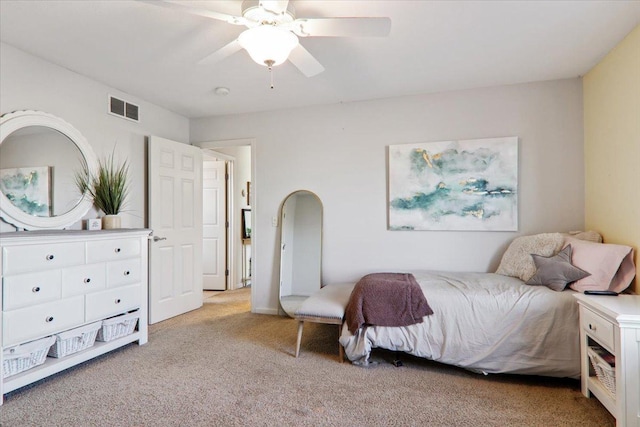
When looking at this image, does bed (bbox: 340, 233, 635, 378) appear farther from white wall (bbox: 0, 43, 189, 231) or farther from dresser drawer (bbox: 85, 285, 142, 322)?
white wall (bbox: 0, 43, 189, 231)

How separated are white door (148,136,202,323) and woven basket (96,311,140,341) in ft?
2.20

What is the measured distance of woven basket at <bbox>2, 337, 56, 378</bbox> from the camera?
7.09 feet

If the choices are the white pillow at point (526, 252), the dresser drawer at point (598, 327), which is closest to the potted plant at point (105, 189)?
the white pillow at point (526, 252)

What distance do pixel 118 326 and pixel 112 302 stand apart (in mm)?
229

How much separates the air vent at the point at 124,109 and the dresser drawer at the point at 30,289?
68.6 inches

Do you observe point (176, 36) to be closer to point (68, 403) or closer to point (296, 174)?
point (296, 174)

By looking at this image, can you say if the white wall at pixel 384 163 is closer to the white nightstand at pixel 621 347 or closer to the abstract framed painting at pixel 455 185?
the abstract framed painting at pixel 455 185

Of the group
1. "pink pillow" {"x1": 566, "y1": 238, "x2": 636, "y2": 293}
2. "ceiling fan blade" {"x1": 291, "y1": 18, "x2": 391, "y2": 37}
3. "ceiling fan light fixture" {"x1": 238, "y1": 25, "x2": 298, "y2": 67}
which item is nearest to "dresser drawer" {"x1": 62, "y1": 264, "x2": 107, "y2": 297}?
"ceiling fan light fixture" {"x1": 238, "y1": 25, "x2": 298, "y2": 67}

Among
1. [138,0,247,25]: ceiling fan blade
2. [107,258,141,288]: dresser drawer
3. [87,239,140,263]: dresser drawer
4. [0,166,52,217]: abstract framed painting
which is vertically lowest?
[107,258,141,288]: dresser drawer

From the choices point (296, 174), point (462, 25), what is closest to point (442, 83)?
point (462, 25)

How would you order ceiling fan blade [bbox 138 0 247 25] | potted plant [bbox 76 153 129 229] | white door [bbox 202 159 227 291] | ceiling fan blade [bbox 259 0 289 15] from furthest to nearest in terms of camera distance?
white door [bbox 202 159 227 291]
potted plant [bbox 76 153 129 229]
ceiling fan blade [bbox 259 0 289 15]
ceiling fan blade [bbox 138 0 247 25]

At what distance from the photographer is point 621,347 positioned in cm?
175

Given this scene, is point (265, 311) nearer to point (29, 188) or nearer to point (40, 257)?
point (40, 257)

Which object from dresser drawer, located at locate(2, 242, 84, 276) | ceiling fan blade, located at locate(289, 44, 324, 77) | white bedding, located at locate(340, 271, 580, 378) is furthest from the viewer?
white bedding, located at locate(340, 271, 580, 378)
